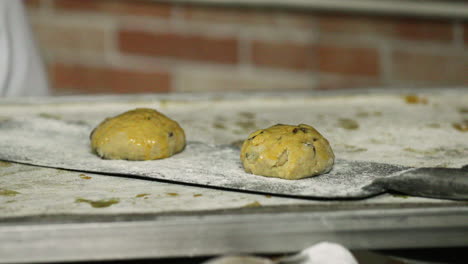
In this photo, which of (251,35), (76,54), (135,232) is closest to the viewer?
(135,232)

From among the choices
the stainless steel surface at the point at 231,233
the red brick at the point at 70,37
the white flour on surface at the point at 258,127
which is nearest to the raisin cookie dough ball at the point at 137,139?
the white flour on surface at the point at 258,127

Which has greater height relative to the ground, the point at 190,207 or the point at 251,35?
the point at 251,35

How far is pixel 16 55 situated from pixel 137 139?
2.18ft

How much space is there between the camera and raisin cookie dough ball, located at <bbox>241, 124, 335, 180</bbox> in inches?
28.9

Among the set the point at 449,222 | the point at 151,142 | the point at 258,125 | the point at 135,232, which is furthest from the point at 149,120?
the point at 449,222

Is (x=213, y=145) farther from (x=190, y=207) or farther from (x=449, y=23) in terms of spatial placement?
(x=449, y=23)

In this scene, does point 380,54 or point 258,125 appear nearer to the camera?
point 258,125

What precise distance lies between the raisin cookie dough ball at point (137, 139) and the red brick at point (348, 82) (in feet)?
3.34

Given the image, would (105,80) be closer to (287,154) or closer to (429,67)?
(429,67)

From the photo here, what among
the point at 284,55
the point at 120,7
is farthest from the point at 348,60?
the point at 120,7

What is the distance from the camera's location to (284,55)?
1.86 meters

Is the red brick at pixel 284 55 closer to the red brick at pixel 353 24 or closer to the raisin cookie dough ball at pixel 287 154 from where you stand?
the red brick at pixel 353 24

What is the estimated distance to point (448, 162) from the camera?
0.80 meters

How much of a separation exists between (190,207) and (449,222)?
252 mm
